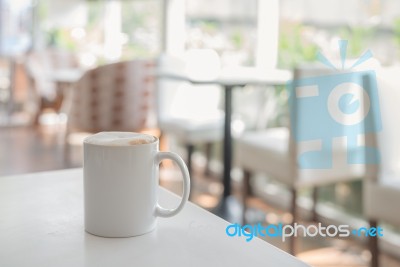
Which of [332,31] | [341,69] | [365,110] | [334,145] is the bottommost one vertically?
[334,145]

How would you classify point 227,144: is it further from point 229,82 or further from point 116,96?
point 116,96

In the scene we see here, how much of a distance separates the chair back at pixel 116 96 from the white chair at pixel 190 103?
12 centimetres

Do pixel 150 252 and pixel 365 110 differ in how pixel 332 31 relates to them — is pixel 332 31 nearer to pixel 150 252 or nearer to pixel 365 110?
pixel 365 110

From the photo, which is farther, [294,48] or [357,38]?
[294,48]

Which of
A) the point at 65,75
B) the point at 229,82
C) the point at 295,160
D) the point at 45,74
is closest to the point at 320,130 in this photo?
the point at 295,160

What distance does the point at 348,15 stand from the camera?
2.82 metres

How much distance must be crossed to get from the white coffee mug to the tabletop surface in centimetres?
195

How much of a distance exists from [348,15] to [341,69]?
758mm

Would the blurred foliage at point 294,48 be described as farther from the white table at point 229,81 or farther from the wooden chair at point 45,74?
the wooden chair at point 45,74

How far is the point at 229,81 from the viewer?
110 inches

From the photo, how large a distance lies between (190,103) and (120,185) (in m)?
3.17

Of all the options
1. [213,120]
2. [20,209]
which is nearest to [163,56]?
[213,120]

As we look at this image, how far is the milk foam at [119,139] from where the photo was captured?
25.8 inches

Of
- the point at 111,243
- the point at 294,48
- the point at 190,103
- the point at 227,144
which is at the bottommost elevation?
the point at 227,144
